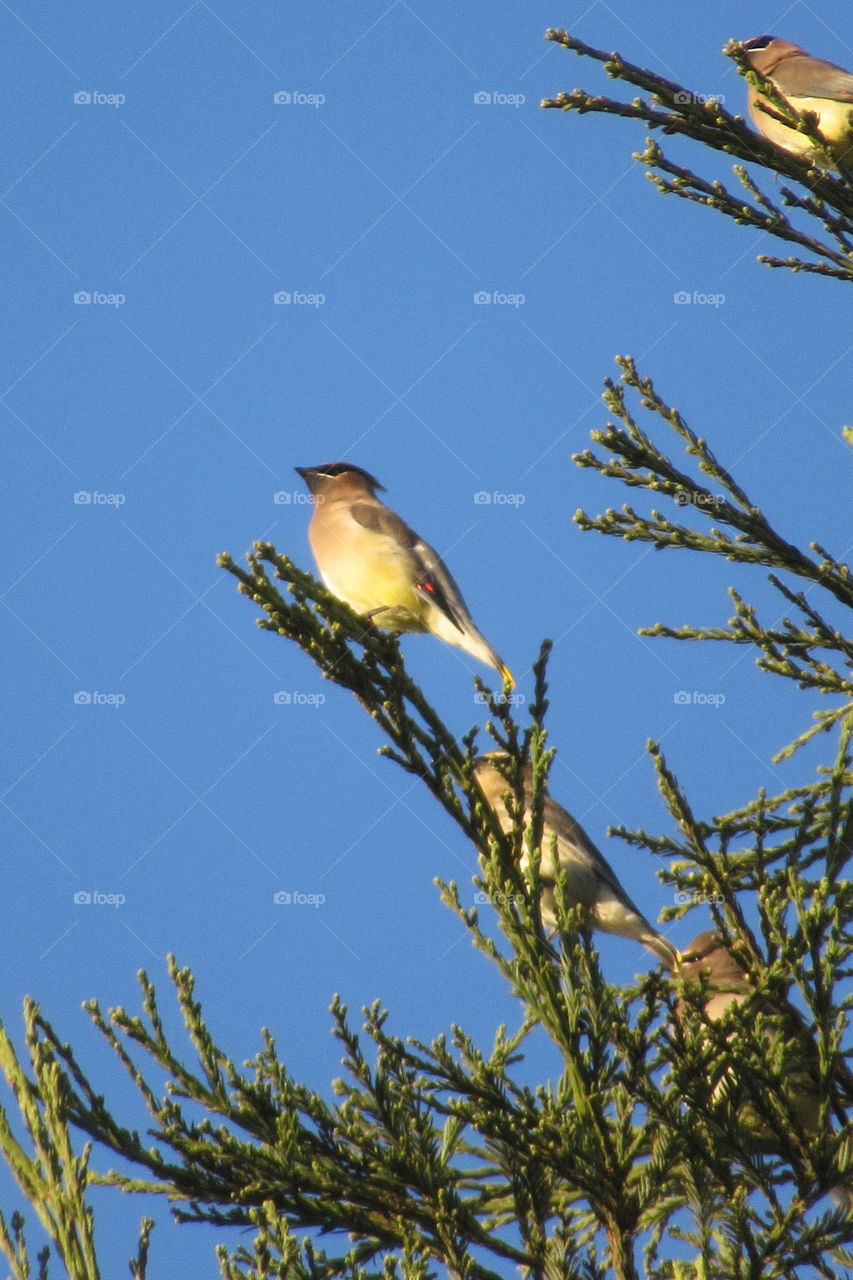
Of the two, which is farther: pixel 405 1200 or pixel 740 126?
pixel 740 126

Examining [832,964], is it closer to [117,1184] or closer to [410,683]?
[410,683]

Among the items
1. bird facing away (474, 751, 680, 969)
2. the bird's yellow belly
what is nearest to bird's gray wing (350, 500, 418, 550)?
the bird's yellow belly

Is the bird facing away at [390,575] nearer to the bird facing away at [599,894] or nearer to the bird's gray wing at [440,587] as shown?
the bird's gray wing at [440,587]

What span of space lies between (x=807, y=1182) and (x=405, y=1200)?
2.69ft

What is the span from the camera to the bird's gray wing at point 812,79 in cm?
426

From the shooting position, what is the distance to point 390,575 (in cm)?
565

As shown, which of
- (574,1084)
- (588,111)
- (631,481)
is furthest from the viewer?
(631,481)

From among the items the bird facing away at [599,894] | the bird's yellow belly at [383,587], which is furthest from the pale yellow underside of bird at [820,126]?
the bird facing away at [599,894]

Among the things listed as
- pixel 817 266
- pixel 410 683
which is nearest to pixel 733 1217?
pixel 410 683

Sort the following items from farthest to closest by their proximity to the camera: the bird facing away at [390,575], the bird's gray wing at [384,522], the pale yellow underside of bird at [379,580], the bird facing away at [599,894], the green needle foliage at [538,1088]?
1. the bird's gray wing at [384,522]
2. the pale yellow underside of bird at [379,580]
3. the bird facing away at [390,575]
4. the bird facing away at [599,894]
5. the green needle foliage at [538,1088]

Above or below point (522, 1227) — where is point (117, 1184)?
above

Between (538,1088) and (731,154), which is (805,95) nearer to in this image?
(731,154)

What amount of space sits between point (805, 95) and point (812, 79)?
184 mm

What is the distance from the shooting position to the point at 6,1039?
2.88 m
